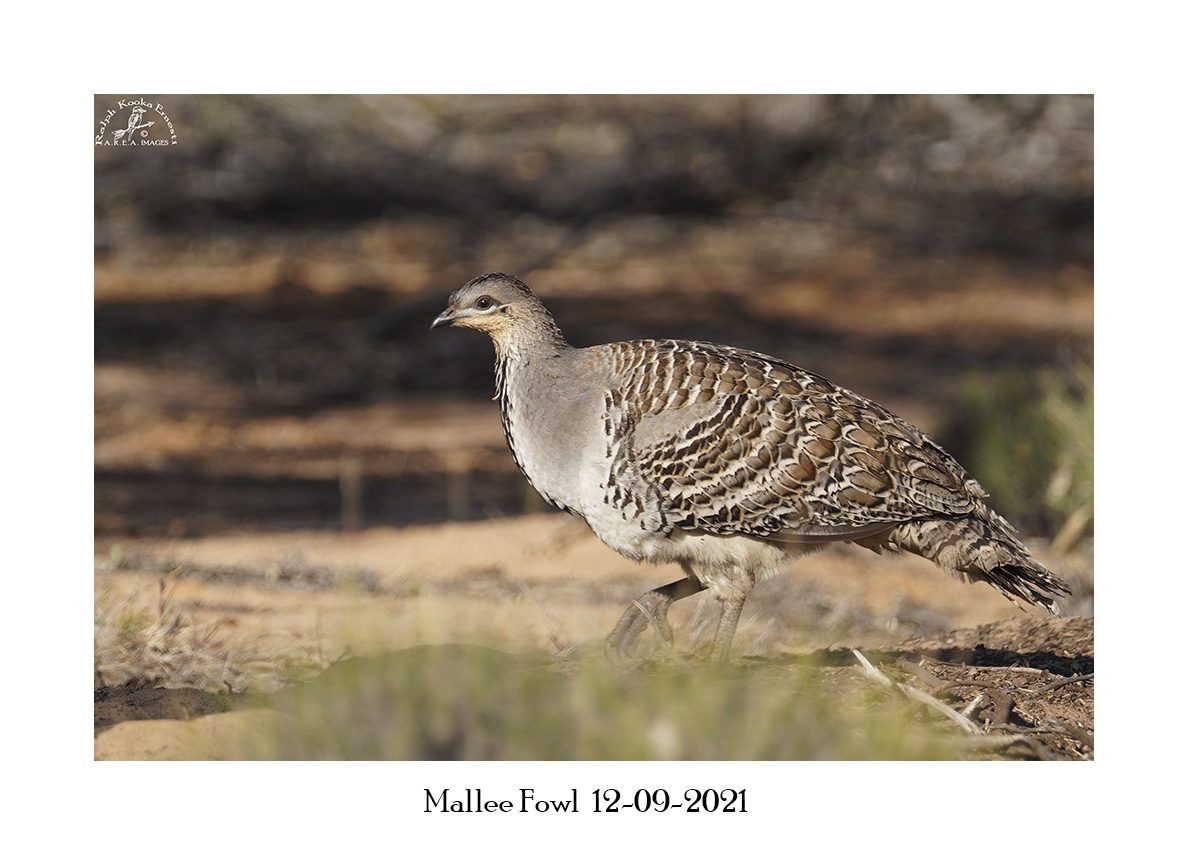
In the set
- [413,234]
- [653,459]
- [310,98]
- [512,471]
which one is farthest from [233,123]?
[653,459]

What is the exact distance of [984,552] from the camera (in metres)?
5.65

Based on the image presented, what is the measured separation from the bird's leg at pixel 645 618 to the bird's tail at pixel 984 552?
0.99 metres

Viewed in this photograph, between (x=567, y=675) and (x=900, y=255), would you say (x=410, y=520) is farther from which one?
(x=900, y=255)

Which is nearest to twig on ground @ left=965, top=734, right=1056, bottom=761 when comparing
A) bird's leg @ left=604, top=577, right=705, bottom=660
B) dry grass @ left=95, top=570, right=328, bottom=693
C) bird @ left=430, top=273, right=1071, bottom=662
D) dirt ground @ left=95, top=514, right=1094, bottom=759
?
dirt ground @ left=95, top=514, right=1094, bottom=759

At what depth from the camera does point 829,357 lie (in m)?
12.1

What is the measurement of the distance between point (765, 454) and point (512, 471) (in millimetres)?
5039

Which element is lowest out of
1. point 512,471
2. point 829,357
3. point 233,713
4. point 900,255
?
point 233,713

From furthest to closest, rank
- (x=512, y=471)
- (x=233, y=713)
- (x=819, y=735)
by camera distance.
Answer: (x=512, y=471)
(x=233, y=713)
(x=819, y=735)

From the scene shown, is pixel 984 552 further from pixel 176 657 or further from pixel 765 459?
pixel 176 657

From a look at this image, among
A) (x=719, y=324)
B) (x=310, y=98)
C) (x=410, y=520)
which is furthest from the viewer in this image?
(x=719, y=324)

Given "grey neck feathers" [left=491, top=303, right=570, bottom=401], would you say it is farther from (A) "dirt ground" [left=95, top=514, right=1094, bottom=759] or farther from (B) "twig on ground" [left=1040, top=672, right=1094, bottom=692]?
(B) "twig on ground" [left=1040, top=672, right=1094, bottom=692]

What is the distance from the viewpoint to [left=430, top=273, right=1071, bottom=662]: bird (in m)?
5.66

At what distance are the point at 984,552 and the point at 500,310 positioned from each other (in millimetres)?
2346

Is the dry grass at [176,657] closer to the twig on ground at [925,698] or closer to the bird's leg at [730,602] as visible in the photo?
the bird's leg at [730,602]
